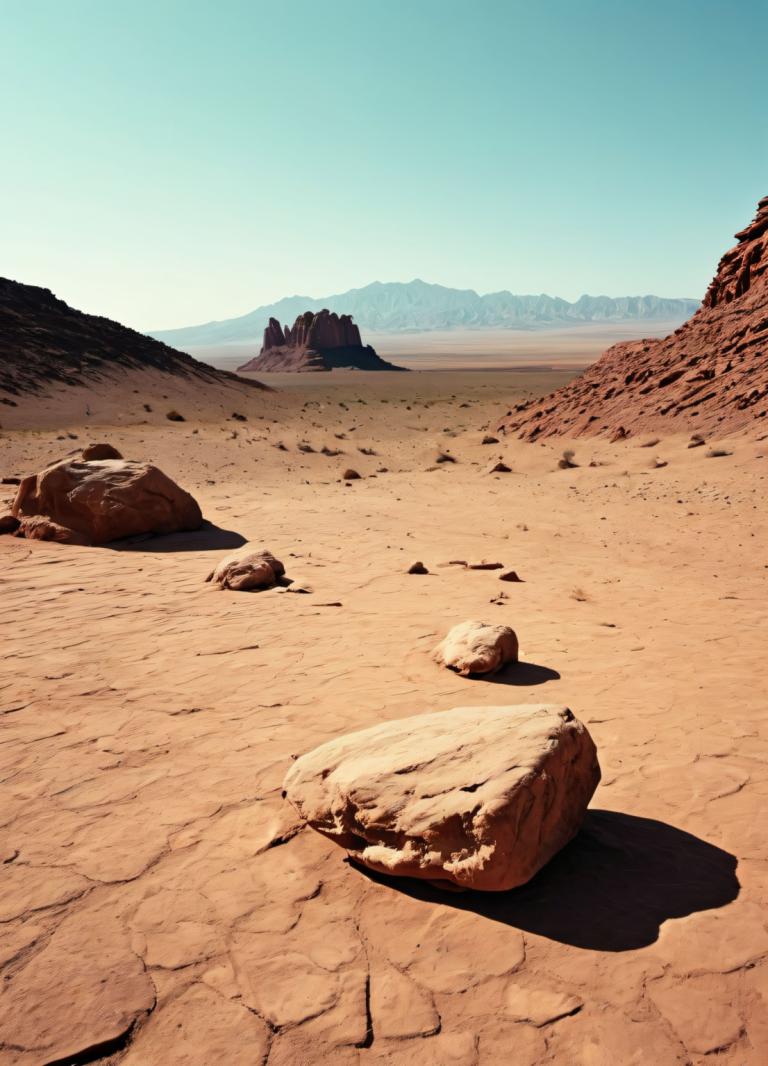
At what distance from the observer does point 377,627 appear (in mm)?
5926

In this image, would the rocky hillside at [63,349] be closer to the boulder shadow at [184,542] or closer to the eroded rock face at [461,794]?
the boulder shadow at [184,542]

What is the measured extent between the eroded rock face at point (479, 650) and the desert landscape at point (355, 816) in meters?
0.13

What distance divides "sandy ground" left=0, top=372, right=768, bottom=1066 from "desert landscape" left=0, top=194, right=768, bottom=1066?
1 cm

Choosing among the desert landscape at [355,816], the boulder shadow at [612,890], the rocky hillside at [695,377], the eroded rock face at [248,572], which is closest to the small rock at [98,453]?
the desert landscape at [355,816]

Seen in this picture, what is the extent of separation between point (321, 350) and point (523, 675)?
268 ft

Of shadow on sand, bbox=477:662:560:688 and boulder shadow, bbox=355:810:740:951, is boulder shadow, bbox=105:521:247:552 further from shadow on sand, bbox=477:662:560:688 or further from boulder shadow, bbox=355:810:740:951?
boulder shadow, bbox=355:810:740:951

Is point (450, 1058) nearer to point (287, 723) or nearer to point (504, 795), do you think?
point (504, 795)

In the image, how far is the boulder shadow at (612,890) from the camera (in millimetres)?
2473

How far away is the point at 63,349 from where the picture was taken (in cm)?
3031

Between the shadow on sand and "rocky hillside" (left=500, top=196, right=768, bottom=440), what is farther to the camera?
"rocky hillside" (left=500, top=196, right=768, bottom=440)

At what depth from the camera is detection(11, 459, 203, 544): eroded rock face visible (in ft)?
30.3

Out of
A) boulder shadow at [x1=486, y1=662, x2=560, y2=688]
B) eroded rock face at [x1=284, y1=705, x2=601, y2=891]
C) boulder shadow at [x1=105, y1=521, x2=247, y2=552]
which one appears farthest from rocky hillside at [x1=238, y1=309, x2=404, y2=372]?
eroded rock face at [x1=284, y1=705, x2=601, y2=891]

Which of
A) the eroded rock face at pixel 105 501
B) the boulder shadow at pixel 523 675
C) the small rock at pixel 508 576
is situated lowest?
the small rock at pixel 508 576

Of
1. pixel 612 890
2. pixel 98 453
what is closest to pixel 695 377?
pixel 98 453
